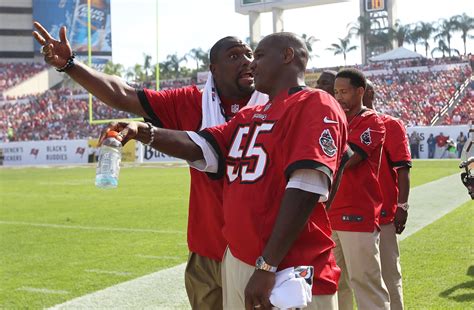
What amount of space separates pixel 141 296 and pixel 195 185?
229cm

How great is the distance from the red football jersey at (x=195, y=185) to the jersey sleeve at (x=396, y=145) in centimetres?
158

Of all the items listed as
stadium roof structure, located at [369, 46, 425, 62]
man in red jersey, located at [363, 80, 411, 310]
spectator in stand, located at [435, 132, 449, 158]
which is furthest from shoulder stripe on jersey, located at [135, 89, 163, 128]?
stadium roof structure, located at [369, 46, 425, 62]

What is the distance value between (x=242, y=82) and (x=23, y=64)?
7432cm

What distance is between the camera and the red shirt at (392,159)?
400 cm

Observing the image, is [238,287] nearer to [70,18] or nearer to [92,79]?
[92,79]

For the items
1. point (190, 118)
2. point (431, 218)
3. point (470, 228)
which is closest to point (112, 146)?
point (190, 118)

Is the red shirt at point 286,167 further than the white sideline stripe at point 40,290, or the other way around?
the white sideline stripe at point 40,290

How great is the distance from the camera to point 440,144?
85.3 feet

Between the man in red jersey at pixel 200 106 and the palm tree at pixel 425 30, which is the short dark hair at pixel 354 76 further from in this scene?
the palm tree at pixel 425 30

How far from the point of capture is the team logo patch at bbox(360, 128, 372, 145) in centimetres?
349

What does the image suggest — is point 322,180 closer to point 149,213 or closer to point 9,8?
point 149,213

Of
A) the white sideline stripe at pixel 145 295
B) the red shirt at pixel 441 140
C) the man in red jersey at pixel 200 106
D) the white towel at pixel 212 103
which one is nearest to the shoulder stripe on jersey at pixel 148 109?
the man in red jersey at pixel 200 106

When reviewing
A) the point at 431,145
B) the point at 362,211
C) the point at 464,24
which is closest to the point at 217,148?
Answer: the point at 362,211

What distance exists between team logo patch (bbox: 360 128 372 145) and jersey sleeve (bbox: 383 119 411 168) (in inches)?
23.5
